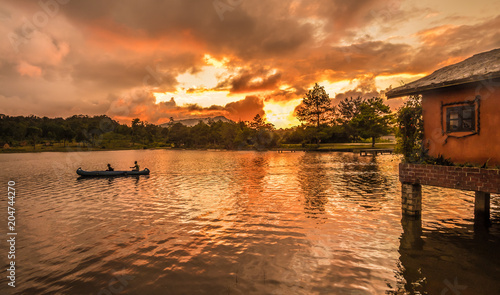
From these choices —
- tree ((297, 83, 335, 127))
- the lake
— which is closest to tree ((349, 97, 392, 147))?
tree ((297, 83, 335, 127))

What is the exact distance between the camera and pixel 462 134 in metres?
13.1

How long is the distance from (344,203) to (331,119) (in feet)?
312

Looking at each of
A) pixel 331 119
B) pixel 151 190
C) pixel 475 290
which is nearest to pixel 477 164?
pixel 475 290

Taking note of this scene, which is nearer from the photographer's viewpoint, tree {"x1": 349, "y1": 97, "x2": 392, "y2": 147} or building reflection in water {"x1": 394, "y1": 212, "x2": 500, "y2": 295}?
building reflection in water {"x1": 394, "y1": 212, "x2": 500, "y2": 295}

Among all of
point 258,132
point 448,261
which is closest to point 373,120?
point 258,132

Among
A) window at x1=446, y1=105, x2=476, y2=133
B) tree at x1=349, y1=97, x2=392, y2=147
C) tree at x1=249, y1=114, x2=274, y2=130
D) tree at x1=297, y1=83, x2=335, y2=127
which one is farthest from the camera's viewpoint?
tree at x1=249, y1=114, x2=274, y2=130

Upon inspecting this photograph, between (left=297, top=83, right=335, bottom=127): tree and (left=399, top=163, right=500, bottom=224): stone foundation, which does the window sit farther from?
(left=297, top=83, right=335, bottom=127): tree

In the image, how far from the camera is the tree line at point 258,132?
80438 millimetres

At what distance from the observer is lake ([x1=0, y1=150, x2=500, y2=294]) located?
362 inches

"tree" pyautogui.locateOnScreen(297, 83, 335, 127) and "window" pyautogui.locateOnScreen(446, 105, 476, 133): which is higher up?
"tree" pyautogui.locateOnScreen(297, 83, 335, 127)

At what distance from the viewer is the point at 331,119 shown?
109 metres

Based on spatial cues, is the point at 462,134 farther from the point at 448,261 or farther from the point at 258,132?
the point at 258,132

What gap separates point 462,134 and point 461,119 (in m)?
0.78

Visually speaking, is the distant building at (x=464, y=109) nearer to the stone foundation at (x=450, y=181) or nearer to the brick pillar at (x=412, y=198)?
the stone foundation at (x=450, y=181)
